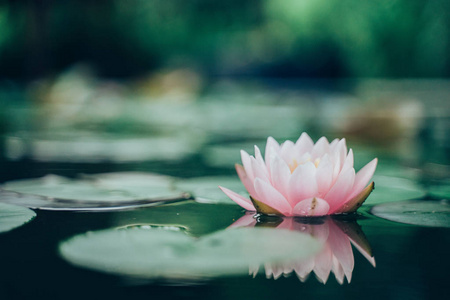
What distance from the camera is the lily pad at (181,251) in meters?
0.83

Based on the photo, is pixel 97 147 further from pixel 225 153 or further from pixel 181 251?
pixel 181 251

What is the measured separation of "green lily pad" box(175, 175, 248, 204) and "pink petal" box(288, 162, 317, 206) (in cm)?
27

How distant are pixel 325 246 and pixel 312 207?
0.67ft

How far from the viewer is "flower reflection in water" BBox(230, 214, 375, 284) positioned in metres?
0.84

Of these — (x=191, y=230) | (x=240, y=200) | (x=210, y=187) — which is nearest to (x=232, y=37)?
(x=210, y=187)

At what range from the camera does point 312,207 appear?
3.86 feet

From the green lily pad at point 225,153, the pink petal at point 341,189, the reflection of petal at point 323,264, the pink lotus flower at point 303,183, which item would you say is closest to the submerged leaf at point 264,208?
the pink lotus flower at point 303,183

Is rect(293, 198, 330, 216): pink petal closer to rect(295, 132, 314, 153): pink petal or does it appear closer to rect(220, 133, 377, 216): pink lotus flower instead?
rect(220, 133, 377, 216): pink lotus flower

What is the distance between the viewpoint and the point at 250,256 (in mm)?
897

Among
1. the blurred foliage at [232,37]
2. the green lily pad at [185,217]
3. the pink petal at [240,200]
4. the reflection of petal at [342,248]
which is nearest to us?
the reflection of petal at [342,248]

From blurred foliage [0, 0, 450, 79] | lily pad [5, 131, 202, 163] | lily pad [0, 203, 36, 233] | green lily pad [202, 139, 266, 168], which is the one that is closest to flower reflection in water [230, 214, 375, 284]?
lily pad [0, 203, 36, 233]

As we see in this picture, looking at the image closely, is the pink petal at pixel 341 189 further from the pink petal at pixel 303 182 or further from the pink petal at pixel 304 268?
the pink petal at pixel 304 268

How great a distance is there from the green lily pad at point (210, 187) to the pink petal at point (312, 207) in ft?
0.77

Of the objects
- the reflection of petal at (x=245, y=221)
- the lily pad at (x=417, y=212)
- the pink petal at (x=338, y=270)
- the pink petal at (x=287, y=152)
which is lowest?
the pink petal at (x=338, y=270)
